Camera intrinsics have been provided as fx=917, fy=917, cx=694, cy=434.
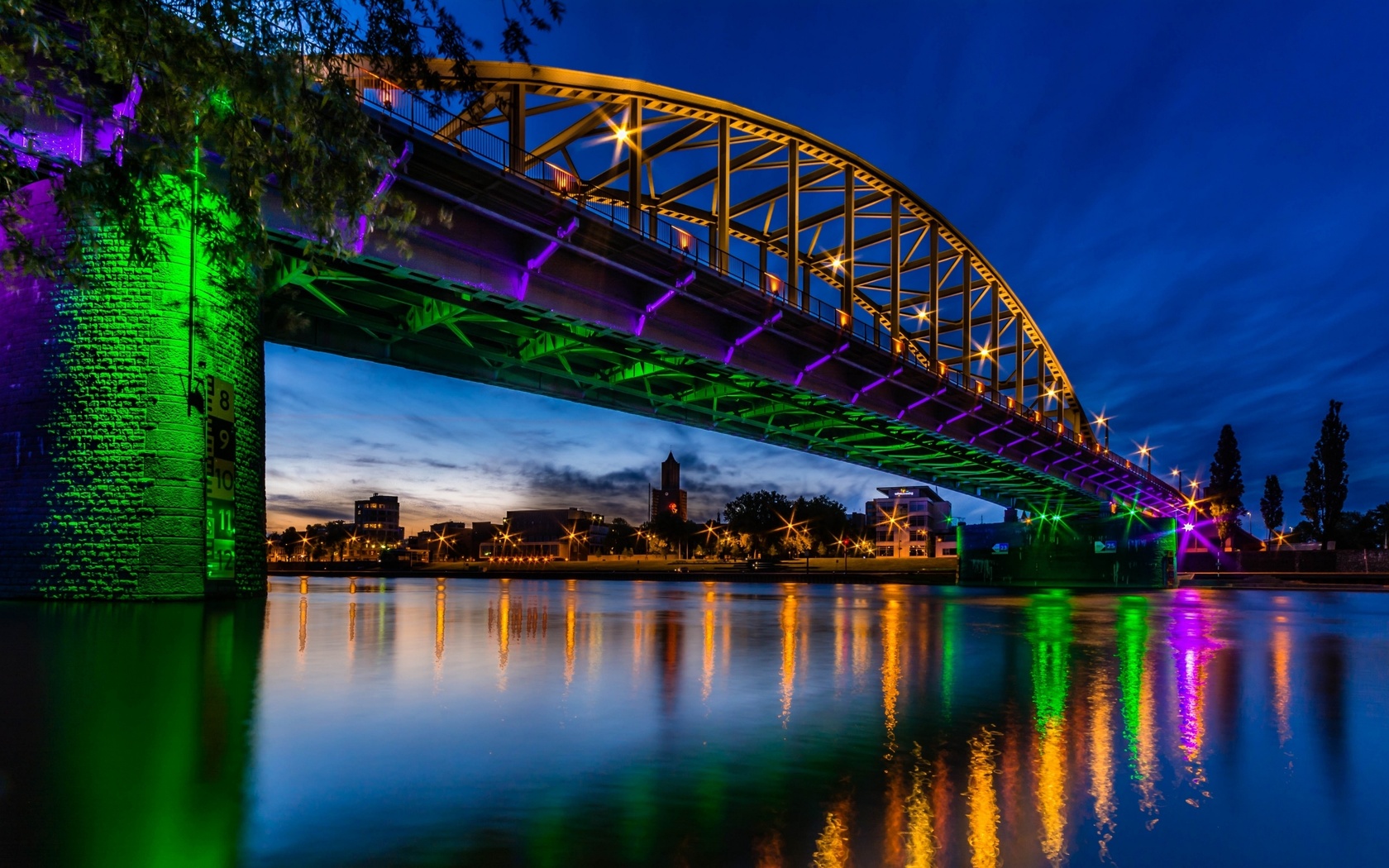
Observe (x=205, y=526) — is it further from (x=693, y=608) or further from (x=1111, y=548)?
(x=1111, y=548)

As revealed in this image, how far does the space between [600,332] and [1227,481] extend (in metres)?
139

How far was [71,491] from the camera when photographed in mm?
20469

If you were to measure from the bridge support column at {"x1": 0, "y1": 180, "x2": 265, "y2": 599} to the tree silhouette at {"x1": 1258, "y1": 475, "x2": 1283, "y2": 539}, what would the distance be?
179 meters

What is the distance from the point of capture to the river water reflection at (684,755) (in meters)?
4.71

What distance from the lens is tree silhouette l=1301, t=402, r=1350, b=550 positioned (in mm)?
119875

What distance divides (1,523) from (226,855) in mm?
21066

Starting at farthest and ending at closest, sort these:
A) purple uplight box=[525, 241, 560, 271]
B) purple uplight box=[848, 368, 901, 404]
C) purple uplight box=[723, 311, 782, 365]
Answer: purple uplight box=[848, 368, 901, 404] → purple uplight box=[723, 311, 782, 365] → purple uplight box=[525, 241, 560, 271]

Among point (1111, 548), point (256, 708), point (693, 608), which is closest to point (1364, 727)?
point (256, 708)

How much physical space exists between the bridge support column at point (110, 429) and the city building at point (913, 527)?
5995 inches

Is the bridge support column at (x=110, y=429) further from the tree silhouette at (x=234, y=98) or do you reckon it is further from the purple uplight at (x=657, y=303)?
the purple uplight at (x=657, y=303)

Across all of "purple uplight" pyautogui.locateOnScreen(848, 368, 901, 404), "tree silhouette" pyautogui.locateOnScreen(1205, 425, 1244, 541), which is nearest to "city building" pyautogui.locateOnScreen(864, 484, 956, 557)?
"tree silhouette" pyautogui.locateOnScreen(1205, 425, 1244, 541)

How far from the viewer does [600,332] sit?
3095 centimetres

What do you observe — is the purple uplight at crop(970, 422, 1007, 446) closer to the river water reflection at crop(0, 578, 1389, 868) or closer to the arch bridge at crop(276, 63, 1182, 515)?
the arch bridge at crop(276, 63, 1182, 515)

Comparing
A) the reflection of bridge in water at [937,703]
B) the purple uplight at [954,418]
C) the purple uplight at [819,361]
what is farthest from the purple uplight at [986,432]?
the reflection of bridge in water at [937,703]
